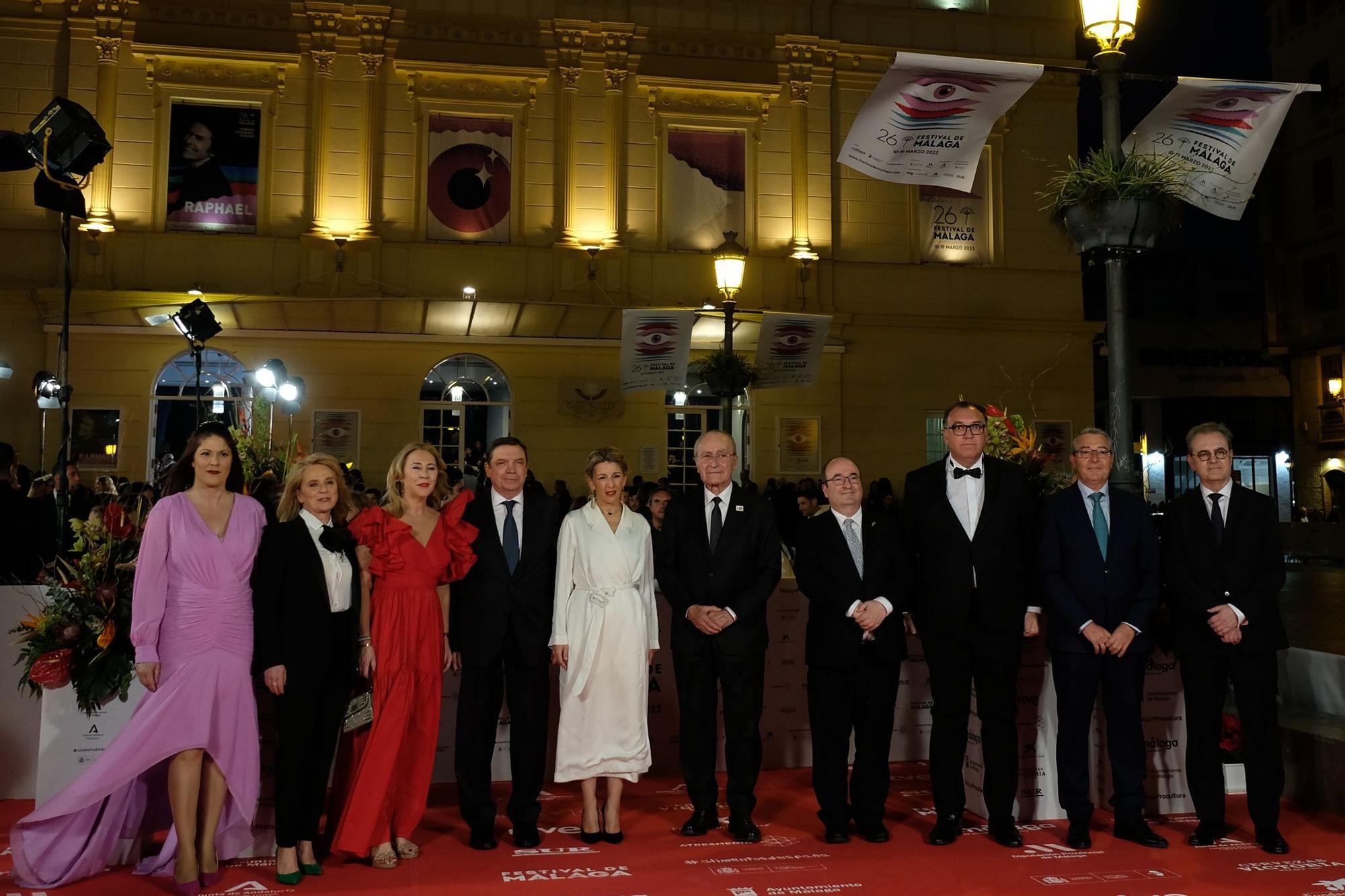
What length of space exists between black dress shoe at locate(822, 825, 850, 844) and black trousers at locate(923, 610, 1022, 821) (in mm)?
489

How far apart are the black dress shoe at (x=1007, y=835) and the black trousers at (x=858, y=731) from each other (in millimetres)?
585

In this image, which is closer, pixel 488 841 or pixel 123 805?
pixel 123 805

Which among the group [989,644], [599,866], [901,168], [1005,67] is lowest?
[599,866]

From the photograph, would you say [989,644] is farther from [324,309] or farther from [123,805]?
[324,309]

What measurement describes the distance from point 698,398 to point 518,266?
4.11 metres

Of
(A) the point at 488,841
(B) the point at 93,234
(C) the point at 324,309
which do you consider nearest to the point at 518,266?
(C) the point at 324,309

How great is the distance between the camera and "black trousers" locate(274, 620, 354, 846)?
194 inches

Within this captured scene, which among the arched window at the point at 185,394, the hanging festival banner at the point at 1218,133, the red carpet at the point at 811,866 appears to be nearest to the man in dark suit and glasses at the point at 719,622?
the red carpet at the point at 811,866

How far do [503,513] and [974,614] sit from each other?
2494mm

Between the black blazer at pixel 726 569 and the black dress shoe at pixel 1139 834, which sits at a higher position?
the black blazer at pixel 726 569

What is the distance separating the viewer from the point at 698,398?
20.4 meters

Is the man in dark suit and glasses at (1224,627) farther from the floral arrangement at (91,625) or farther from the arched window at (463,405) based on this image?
the arched window at (463,405)

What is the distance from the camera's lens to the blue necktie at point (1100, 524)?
5637 mm

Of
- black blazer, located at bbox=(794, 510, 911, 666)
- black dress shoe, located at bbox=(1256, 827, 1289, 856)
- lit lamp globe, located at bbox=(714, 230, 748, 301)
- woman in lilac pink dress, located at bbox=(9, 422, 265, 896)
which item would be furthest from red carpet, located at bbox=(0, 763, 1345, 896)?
lit lamp globe, located at bbox=(714, 230, 748, 301)
